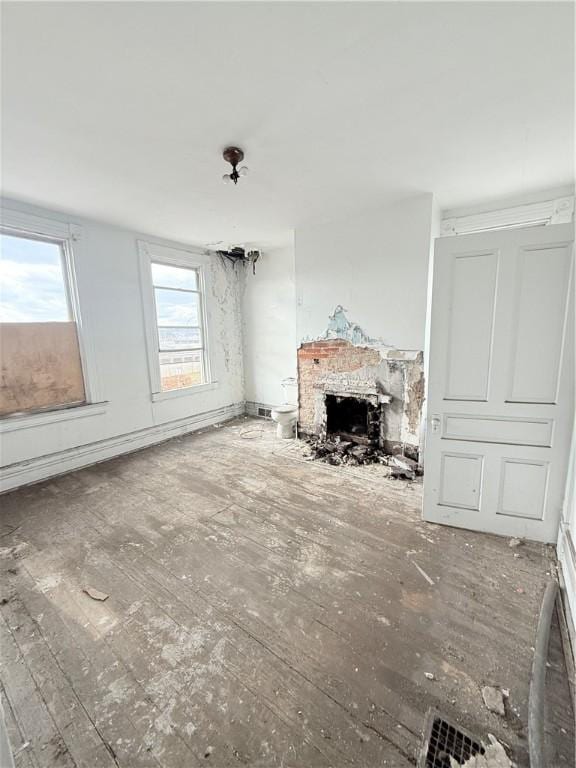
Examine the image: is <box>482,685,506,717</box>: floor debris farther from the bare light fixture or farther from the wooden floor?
the bare light fixture

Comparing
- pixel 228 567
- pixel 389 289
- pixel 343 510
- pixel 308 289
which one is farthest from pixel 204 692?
pixel 308 289

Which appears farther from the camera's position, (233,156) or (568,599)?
(233,156)

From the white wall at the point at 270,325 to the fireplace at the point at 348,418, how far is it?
107 centimetres

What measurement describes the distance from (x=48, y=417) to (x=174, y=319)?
1.98 meters

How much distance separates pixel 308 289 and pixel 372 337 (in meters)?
1.07

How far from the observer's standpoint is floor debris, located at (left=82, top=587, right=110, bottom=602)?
182 cm

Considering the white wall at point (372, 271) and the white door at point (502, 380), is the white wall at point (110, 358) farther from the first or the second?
the white door at point (502, 380)

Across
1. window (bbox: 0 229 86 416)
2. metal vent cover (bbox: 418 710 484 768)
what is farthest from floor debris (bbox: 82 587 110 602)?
window (bbox: 0 229 86 416)

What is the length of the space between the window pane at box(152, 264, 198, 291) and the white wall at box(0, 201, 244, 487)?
35cm

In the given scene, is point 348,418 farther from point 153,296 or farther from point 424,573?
point 153,296

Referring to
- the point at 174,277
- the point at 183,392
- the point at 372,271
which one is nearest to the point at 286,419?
the point at 183,392

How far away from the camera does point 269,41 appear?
4.51ft

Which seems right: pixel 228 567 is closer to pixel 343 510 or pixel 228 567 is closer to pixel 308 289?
pixel 343 510

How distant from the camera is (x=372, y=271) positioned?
351 cm
